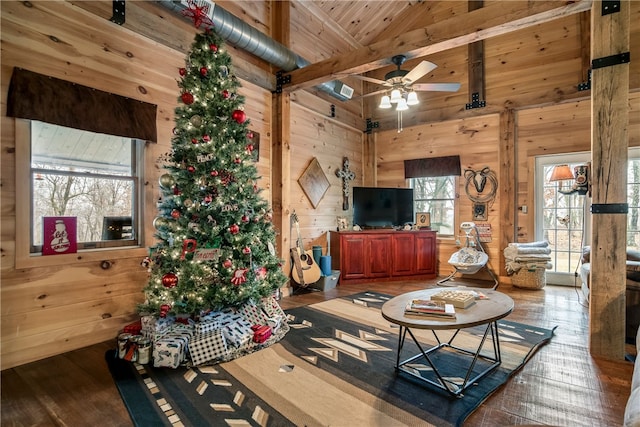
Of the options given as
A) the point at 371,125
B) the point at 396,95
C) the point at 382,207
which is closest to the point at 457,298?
the point at 396,95

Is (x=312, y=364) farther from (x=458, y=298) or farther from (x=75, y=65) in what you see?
(x=75, y=65)

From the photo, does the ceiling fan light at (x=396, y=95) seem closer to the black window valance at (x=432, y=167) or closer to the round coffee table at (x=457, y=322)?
the round coffee table at (x=457, y=322)

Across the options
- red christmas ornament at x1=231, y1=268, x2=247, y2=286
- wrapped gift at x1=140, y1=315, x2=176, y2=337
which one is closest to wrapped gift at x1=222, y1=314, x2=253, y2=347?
red christmas ornament at x1=231, y1=268, x2=247, y2=286

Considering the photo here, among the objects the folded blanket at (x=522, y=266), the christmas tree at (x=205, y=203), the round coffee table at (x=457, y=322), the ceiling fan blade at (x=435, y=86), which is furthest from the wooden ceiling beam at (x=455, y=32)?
the folded blanket at (x=522, y=266)

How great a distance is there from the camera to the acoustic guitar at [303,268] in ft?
14.7

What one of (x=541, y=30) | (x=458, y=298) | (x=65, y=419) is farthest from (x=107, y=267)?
(x=541, y=30)

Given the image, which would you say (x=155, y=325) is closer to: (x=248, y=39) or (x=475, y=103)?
(x=248, y=39)

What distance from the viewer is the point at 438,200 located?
5836 millimetres

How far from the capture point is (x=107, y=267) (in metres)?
2.80

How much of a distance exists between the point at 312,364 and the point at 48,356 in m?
2.02

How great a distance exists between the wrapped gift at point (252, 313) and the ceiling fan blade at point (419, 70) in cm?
274

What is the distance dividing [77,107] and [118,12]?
962 mm

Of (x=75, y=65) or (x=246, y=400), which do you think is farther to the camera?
(x=75, y=65)

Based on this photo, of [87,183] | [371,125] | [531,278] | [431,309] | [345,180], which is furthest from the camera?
[371,125]
